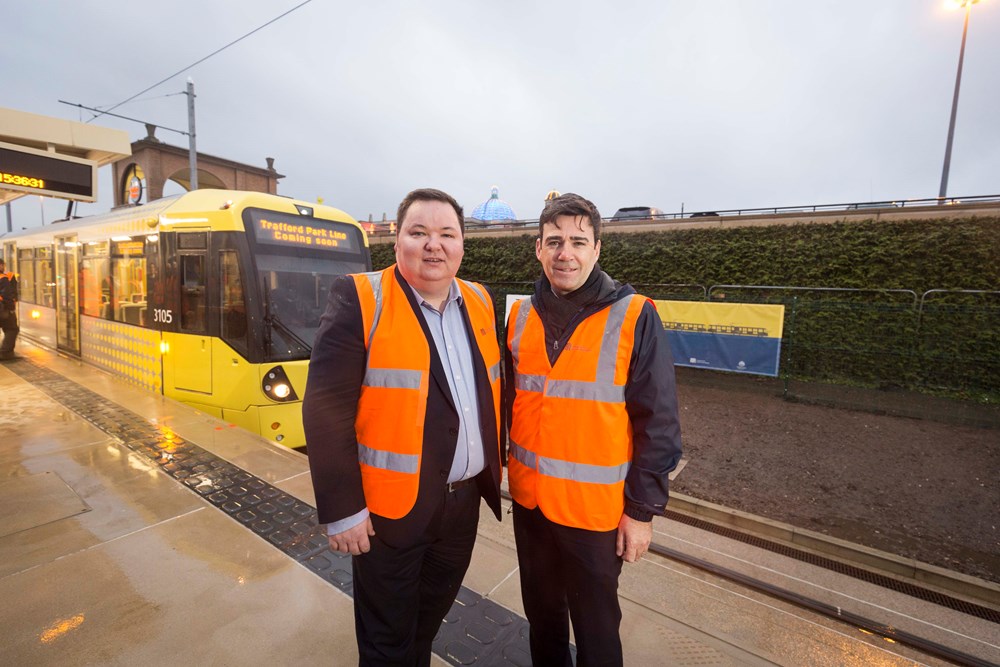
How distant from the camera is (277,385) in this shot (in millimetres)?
5219

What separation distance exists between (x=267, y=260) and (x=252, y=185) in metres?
29.6

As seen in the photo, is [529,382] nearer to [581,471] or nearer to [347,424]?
[581,471]

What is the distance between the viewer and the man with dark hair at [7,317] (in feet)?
30.5

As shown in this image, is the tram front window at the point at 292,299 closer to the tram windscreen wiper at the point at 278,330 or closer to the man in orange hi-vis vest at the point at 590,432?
the tram windscreen wiper at the point at 278,330

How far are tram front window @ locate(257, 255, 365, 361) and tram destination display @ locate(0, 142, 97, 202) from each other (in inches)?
149

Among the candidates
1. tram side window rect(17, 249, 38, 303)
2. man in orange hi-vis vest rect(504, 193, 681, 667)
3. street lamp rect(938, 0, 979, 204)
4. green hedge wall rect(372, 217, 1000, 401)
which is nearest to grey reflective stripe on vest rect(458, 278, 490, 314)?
man in orange hi-vis vest rect(504, 193, 681, 667)

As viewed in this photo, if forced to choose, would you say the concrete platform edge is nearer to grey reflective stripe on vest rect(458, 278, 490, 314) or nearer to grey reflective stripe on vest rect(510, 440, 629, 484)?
grey reflective stripe on vest rect(510, 440, 629, 484)

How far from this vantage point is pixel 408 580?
72.5 inches

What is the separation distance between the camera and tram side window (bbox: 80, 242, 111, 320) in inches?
281

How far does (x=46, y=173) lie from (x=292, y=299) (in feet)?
13.6

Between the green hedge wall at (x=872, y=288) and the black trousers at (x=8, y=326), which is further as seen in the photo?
the black trousers at (x=8, y=326)

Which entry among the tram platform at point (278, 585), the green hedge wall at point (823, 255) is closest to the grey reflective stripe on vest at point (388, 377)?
the tram platform at point (278, 585)

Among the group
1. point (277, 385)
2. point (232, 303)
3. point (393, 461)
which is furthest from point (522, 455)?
point (232, 303)

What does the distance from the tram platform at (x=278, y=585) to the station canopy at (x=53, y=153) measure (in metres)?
3.47
